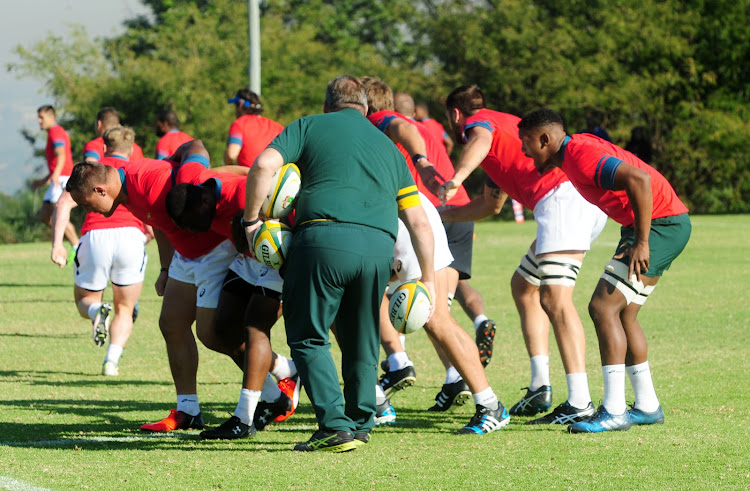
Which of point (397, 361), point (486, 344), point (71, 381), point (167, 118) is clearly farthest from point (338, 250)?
point (167, 118)

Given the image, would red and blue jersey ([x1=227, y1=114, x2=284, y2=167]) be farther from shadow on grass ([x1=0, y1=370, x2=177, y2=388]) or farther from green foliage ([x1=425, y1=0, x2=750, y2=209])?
green foliage ([x1=425, y1=0, x2=750, y2=209])

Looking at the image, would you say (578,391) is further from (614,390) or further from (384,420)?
(384,420)

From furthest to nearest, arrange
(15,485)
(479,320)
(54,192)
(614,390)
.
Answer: (54,192) → (479,320) → (614,390) → (15,485)

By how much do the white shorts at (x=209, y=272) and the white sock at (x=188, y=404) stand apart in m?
0.59

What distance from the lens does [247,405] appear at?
6.19 meters

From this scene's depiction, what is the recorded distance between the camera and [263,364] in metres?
6.17

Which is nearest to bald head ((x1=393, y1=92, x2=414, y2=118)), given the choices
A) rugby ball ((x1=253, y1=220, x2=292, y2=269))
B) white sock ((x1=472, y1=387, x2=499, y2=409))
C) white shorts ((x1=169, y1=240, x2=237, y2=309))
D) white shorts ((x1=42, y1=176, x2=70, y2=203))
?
white shorts ((x1=169, y1=240, x2=237, y2=309))

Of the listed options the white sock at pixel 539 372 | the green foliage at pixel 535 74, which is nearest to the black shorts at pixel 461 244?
the white sock at pixel 539 372

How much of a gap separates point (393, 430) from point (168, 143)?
803 centimetres

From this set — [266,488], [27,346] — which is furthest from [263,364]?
[27,346]

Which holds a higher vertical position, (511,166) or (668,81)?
(668,81)

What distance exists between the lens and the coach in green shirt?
5.54m

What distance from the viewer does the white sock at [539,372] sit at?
7.18m

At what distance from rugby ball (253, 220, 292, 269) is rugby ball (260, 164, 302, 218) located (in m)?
0.08
